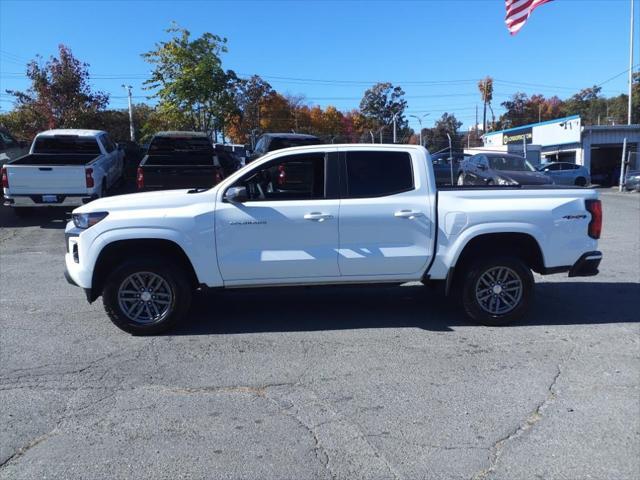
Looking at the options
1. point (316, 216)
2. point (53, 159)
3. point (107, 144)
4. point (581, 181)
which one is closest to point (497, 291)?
point (316, 216)

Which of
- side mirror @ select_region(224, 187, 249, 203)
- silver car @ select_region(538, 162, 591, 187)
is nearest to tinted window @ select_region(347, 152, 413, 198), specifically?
side mirror @ select_region(224, 187, 249, 203)

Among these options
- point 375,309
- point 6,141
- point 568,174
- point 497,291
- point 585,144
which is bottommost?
point 375,309

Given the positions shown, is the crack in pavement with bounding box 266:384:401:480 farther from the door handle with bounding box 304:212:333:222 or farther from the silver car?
the silver car

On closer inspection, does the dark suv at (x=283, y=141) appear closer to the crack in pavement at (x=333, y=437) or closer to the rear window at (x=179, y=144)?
the rear window at (x=179, y=144)

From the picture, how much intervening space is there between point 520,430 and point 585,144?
37.7 meters

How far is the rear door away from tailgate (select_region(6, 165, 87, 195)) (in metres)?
9.05

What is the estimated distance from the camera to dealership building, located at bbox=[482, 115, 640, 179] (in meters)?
36.8

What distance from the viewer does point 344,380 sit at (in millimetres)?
4797

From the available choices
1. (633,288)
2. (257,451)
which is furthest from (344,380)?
(633,288)

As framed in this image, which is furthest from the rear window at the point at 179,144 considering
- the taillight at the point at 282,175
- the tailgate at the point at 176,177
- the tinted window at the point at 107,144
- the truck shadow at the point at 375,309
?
the taillight at the point at 282,175

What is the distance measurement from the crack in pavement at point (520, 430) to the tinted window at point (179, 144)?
37.9 feet

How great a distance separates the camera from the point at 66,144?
15.2m

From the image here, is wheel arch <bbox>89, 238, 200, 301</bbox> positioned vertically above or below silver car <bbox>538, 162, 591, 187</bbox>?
below

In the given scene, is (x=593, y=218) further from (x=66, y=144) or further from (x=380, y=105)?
(x=380, y=105)
